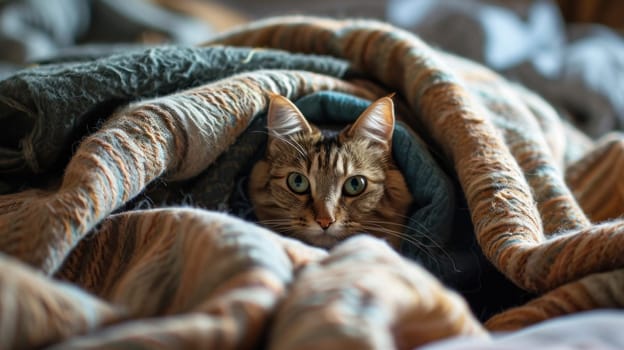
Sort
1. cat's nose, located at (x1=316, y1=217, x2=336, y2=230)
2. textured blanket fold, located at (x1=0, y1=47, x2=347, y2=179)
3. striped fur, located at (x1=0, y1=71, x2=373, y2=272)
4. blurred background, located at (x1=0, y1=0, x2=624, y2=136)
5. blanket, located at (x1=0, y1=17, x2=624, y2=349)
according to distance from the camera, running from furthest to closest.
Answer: blurred background, located at (x1=0, y1=0, x2=624, y2=136) < cat's nose, located at (x1=316, y1=217, x2=336, y2=230) < textured blanket fold, located at (x1=0, y1=47, x2=347, y2=179) < striped fur, located at (x1=0, y1=71, x2=373, y2=272) < blanket, located at (x1=0, y1=17, x2=624, y2=349)

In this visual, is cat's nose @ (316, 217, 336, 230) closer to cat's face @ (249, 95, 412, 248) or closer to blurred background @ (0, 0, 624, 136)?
cat's face @ (249, 95, 412, 248)

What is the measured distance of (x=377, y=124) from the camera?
3.29 feet

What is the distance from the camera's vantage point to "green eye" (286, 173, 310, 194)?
107cm

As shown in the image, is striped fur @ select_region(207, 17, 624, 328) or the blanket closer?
the blanket

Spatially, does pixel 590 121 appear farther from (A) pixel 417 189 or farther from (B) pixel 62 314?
(B) pixel 62 314

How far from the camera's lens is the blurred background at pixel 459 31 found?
181cm

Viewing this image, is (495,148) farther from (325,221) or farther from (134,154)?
(134,154)

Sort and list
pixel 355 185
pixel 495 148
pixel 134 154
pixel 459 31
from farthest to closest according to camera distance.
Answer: pixel 459 31 < pixel 355 185 < pixel 495 148 < pixel 134 154

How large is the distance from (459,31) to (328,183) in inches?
45.5

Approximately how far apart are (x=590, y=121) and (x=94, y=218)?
1463 mm

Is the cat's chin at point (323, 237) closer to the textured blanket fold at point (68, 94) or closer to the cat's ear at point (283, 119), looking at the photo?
the cat's ear at point (283, 119)

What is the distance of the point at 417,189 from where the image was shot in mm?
977

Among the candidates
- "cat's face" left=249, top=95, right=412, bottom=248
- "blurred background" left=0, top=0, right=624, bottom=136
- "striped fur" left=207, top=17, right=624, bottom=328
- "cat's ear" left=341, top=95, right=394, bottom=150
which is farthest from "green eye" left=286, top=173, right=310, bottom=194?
"blurred background" left=0, top=0, right=624, bottom=136

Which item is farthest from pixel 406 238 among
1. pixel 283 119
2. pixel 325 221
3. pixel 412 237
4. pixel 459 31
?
pixel 459 31
